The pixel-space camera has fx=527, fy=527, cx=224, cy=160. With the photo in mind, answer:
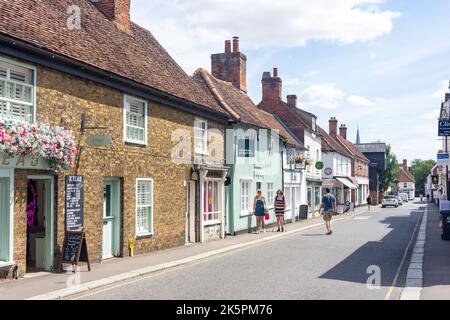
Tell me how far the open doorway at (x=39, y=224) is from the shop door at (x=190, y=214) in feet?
22.5

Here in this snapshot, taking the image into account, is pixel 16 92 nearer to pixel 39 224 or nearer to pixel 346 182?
pixel 39 224

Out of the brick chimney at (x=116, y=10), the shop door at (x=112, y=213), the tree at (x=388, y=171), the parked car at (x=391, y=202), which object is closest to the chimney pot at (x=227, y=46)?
the brick chimney at (x=116, y=10)

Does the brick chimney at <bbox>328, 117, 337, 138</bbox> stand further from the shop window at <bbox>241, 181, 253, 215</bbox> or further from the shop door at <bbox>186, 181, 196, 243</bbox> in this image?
the shop door at <bbox>186, 181, 196, 243</bbox>

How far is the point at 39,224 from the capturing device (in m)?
12.7

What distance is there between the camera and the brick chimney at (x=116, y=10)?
57.7ft

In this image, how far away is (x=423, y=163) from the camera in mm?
153750

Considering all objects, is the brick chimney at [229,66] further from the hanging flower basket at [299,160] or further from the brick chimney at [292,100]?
the brick chimney at [292,100]

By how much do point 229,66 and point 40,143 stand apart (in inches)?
765

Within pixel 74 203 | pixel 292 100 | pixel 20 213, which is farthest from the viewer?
pixel 292 100

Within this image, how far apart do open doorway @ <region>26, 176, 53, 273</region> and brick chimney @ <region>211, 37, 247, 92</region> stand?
17.7 meters

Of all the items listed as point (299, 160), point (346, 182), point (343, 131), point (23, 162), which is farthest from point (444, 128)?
point (343, 131)
